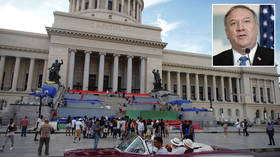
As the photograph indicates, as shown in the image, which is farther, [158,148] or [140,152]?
[158,148]

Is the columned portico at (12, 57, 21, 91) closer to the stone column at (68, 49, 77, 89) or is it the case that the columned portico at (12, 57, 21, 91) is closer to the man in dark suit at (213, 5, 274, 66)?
the stone column at (68, 49, 77, 89)

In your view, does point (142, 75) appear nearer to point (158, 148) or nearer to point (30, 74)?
point (30, 74)

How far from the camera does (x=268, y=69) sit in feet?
206

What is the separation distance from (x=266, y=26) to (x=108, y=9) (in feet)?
181

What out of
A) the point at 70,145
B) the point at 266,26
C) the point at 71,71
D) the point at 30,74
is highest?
the point at 71,71

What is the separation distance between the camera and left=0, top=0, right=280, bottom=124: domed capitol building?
132 ft

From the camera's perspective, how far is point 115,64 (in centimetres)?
4234

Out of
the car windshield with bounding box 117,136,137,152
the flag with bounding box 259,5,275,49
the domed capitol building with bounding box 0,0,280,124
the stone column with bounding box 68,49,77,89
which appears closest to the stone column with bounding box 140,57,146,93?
the domed capitol building with bounding box 0,0,280,124

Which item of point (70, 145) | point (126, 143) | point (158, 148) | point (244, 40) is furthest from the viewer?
point (70, 145)

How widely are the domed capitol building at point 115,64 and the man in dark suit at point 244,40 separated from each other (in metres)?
34.4

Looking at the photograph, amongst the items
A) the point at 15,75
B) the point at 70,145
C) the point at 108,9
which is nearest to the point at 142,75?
the point at 15,75

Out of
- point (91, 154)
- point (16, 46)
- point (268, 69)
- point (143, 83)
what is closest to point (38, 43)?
point (16, 46)

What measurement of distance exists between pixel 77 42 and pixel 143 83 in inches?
610

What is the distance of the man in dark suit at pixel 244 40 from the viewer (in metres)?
6.65
